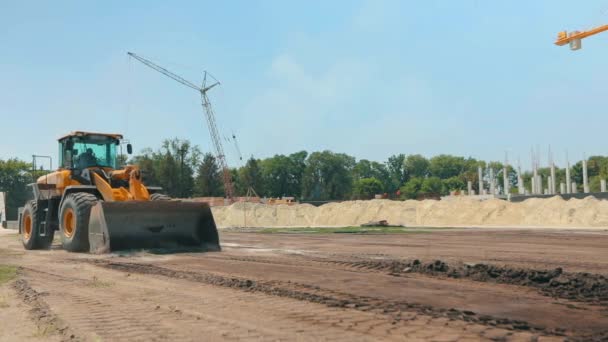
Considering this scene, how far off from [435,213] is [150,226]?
32.7 m

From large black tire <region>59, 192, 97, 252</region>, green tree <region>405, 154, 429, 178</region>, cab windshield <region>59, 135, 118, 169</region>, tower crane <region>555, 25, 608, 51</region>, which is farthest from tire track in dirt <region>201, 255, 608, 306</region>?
green tree <region>405, 154, 429, 178</region>

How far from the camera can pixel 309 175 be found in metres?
113

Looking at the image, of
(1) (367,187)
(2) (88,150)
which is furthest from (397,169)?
(2) (88,150)

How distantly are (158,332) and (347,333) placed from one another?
1791 mm

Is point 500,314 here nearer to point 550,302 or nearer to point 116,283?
point 550,302

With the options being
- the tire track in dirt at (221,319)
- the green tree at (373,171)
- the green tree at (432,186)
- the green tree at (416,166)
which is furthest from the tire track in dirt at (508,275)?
the green tree at (416,166)

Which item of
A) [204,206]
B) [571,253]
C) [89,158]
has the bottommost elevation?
[571,253]

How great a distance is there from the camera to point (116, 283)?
8.33 metres

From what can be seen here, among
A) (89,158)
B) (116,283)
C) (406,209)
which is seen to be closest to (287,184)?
(406,209)

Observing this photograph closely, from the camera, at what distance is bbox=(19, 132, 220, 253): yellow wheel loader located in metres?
13.3

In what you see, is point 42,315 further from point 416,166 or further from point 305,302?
point 416,166

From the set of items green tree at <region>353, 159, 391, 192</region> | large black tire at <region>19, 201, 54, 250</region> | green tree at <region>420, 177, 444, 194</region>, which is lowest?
large black tire at <region>19, 201, 54, 250</region>

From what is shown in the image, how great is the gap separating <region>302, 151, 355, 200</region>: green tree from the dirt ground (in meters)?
101

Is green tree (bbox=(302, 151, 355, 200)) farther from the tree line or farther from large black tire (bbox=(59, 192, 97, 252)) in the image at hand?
large black tire (bbox=(59, 192, 97, 252))
